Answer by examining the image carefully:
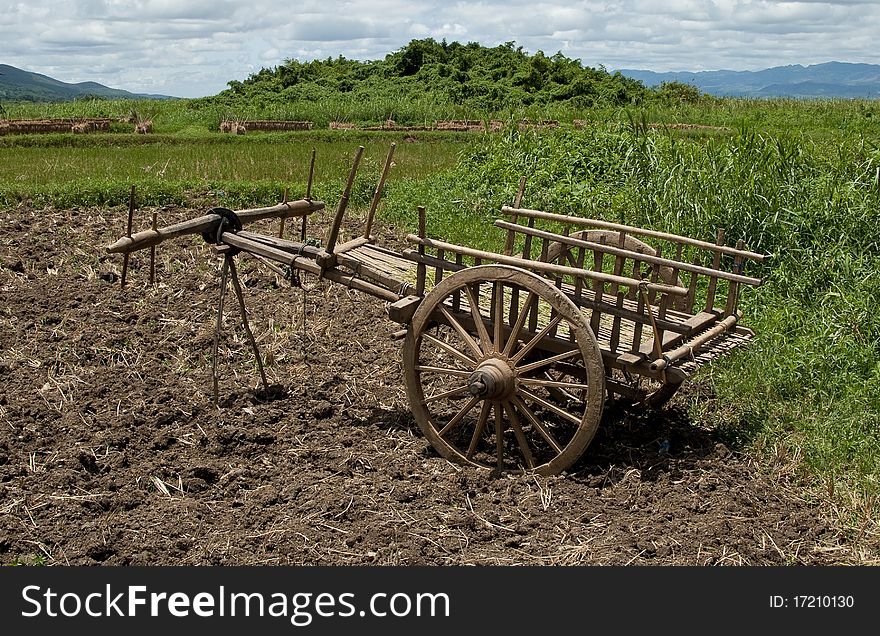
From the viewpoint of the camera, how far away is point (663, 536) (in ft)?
13.4

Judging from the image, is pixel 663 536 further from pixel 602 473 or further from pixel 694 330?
pixel 694 330

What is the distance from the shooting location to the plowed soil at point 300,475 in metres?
4.07

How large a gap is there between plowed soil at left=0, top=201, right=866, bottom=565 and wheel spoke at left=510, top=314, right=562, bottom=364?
2.14ft

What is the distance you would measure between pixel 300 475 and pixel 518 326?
145 centimetres

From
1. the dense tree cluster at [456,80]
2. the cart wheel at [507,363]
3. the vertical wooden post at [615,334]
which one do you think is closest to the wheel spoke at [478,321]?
the cart wheel at [507,363]

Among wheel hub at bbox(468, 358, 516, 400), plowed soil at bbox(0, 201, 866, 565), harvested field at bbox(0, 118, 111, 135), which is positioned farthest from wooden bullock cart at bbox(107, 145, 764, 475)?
harvested field at bbox(0, 118, 111, 135)

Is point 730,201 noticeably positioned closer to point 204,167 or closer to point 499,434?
point 499,434

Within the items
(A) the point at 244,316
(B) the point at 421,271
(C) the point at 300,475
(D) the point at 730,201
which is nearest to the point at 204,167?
(D) the point at 730,201

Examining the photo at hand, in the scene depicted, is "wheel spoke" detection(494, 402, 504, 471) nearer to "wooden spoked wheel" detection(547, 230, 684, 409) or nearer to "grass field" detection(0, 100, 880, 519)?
"wooden spoked wheel" detection(547, 230, 684, 409)

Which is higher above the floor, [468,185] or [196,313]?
[468,185]

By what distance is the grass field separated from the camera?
5293mm

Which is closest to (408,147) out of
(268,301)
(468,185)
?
(468,185)

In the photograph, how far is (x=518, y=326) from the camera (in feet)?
14.7

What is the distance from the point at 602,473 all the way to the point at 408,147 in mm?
13748
